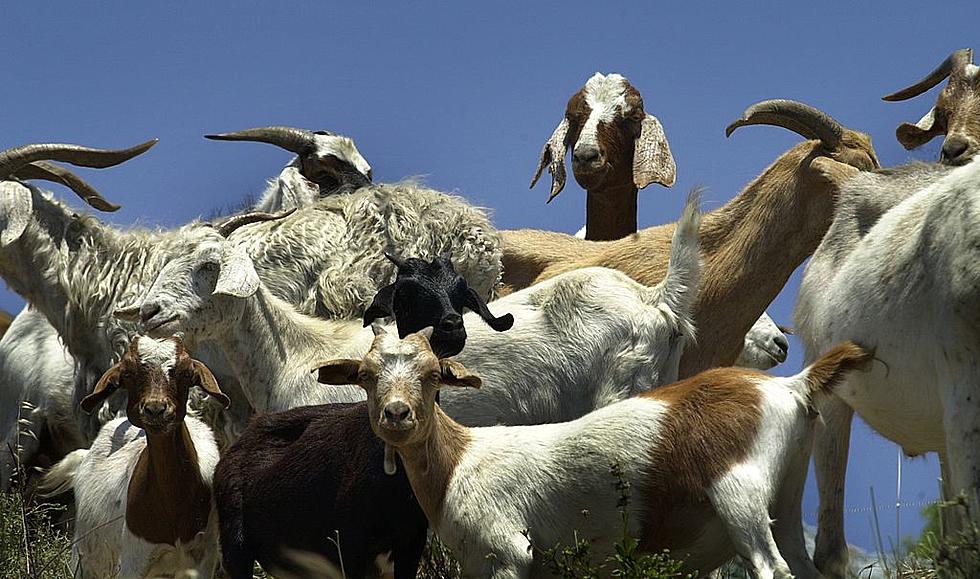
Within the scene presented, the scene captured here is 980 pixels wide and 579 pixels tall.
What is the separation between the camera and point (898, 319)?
6469mm

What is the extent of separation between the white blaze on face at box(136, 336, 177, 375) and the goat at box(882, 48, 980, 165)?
387cm

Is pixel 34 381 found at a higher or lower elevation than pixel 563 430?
lower

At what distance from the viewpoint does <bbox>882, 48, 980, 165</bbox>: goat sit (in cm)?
867

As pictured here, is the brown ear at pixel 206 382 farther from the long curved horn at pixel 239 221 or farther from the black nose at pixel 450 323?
the long curved horn at pixel 239 221

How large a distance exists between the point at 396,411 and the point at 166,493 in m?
1.51

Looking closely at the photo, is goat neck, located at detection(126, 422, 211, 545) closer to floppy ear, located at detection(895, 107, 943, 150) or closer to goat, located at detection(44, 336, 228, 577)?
goat, located at detection(44, 336, 228, 577)

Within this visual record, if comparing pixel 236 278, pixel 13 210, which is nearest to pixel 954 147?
pixel 236 278

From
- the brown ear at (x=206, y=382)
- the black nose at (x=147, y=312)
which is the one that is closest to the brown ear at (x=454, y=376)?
the brown ear at (x=206, y=382)

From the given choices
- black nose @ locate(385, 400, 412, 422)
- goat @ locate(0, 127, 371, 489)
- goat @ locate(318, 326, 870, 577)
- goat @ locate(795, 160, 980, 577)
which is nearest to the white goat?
goat @ locate(795, 160, 980, 577)

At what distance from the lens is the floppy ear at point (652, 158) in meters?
10.5

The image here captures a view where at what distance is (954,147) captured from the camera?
28.4 feet

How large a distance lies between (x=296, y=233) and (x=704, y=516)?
13.0ft

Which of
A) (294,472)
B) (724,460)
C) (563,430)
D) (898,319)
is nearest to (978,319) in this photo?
(898,319)

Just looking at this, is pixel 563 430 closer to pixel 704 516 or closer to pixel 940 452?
pixel 704 516
